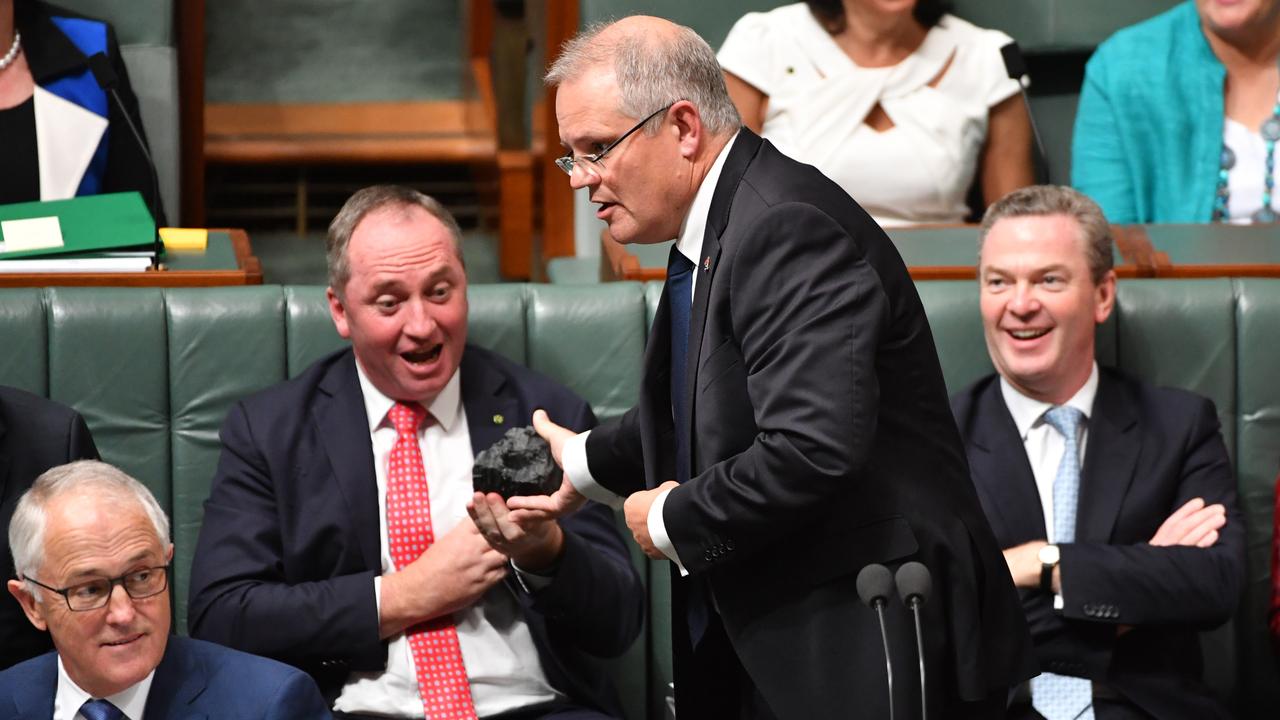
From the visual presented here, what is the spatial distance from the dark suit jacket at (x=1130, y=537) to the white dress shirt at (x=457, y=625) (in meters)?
0.73

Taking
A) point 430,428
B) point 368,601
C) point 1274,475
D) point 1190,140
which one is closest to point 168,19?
point 430,428

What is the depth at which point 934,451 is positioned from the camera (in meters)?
1.90

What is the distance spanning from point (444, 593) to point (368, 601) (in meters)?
0.11

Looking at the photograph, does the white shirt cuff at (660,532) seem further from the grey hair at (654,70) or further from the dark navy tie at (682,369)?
the grey hair at (654,70)

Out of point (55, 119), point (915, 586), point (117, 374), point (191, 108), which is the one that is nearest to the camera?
point (915, 586)

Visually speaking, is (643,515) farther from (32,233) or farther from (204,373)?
(32,233)

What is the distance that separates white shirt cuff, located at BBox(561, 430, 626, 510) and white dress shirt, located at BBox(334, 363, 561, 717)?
36cm

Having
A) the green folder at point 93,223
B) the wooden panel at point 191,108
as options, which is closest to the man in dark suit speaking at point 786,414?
the green folder at point 93,223

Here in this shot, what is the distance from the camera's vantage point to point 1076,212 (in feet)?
9.15

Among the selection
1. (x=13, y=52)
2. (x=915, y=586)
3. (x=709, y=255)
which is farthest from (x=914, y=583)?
(x=13, y=52)

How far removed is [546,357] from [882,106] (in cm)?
115

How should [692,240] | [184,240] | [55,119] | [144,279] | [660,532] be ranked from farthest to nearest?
[55,119] < [184,240] < [144,279] < [692,240] < [660,532]

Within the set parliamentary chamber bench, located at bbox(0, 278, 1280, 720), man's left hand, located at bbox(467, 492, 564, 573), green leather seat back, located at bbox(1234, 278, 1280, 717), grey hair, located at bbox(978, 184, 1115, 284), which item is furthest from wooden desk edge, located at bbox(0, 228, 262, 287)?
green leather seat back, located at bbox(1234, 278, 1280, 717)

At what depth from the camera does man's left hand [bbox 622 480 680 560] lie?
1877mm
